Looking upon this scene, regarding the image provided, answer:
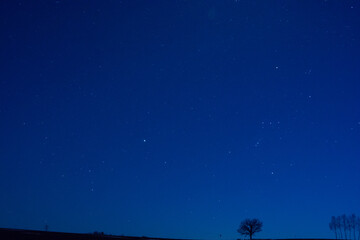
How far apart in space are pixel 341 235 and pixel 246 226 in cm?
4893

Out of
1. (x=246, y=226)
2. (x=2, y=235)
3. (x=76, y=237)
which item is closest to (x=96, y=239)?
(x=76, y=237)

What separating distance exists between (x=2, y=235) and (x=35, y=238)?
2.15 m

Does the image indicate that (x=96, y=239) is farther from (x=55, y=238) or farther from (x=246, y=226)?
(x=246, y=226)

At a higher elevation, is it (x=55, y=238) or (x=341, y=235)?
(x=341, y=235)

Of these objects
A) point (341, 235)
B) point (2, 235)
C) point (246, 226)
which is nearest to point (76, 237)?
point (2, 235)

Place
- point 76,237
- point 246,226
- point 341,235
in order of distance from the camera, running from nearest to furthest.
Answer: point 76,237
point 246,226
point 341,235

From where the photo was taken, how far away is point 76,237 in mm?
23609

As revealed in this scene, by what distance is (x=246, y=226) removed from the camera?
398 feet

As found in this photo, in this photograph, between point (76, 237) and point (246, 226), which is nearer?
point (76, 237)

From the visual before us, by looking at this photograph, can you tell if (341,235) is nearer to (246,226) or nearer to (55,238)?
(246,226)

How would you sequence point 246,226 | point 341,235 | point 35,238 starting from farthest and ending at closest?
point 341,235
point 246,226
point 35,238

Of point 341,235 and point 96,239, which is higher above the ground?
point 341,235

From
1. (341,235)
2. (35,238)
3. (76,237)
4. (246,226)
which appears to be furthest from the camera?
(341,235)

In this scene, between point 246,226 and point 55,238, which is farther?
point 246,226
